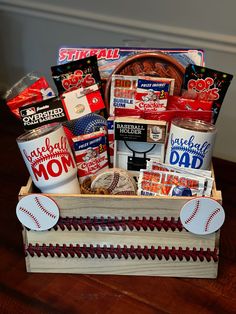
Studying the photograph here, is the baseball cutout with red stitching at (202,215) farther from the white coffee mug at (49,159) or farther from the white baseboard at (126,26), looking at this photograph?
the white baseboard at (126,26)

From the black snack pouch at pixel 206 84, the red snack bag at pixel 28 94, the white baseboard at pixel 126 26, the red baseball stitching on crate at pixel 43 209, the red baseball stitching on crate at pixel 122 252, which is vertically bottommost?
the red baseball stitching on crate at pixel 122 252

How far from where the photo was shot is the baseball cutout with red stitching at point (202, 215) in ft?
2.60

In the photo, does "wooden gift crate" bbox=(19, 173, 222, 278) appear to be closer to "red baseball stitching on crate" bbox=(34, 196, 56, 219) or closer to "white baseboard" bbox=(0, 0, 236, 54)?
"red baseball stitching on crate" bbox=(34, 196, 56, 219)

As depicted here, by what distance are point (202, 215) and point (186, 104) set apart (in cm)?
27

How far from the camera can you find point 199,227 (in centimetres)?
80

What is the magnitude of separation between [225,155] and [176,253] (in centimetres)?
91

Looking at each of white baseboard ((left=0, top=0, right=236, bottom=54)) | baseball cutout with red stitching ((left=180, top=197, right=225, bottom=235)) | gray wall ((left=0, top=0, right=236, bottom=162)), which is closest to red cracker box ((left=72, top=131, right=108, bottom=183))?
baseball cutout with red stitching ((left=180, top=197, right=225, bottom=235))

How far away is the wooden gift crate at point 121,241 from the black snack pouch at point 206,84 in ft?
0.78

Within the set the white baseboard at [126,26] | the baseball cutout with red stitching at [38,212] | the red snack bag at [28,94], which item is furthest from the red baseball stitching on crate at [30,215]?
the white baseboard at [126,26]

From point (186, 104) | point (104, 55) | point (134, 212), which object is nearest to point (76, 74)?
point (104, 55)

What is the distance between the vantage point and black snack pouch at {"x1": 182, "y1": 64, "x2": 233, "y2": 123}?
0.95 meters

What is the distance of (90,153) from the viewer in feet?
3.05

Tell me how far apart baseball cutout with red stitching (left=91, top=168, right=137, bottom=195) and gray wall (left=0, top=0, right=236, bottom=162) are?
1.91ft

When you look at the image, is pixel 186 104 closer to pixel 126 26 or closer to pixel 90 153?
pixel 90 153
